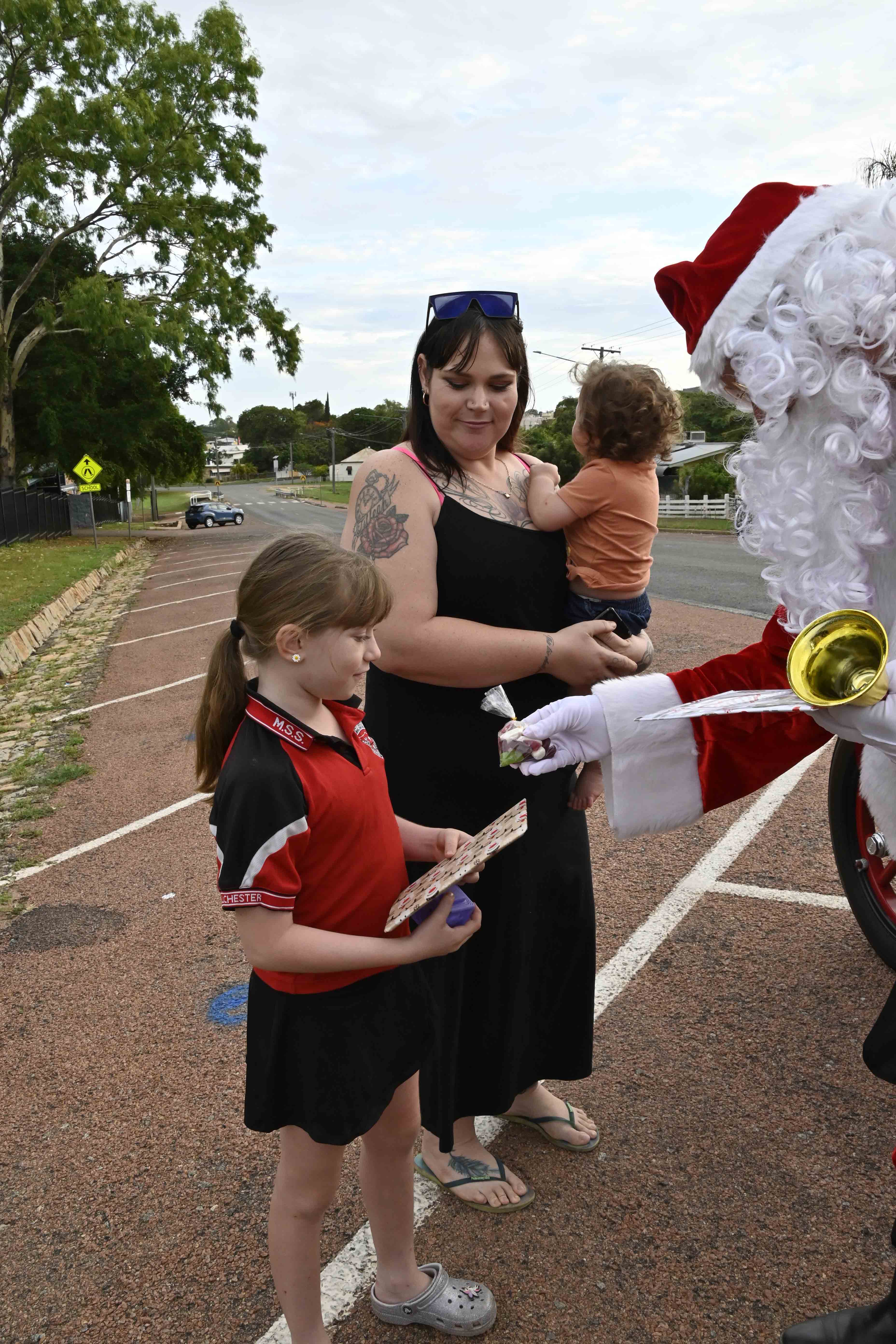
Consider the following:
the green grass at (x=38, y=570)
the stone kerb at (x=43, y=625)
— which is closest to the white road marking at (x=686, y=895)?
the stone kerb at (x=43, y=625)

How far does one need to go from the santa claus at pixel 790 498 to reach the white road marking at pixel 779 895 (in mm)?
2187

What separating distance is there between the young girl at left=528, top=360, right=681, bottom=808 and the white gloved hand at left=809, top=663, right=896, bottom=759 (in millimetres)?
771

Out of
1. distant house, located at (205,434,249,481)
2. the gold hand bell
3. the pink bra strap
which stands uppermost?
distant house, located at (205,434,249,481)

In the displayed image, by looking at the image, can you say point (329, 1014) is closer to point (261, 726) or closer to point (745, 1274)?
point (261, 726)

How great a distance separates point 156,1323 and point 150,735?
5.52m

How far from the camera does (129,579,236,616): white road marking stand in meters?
14.5

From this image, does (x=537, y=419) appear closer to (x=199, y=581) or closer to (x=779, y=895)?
(x=199, y=581)

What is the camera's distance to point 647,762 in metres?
1.76

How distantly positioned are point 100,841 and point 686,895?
306 cm

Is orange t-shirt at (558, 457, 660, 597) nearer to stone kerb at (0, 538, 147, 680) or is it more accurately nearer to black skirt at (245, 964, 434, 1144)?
black skirt at (245, 964, 434, 1144)

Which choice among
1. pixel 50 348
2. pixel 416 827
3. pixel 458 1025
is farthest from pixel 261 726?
pixel 50 348

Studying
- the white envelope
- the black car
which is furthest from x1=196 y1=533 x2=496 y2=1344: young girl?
the black car

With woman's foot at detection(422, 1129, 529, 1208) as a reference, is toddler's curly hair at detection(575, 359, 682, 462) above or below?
above

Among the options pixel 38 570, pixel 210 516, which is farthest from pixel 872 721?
pixel 210 516
